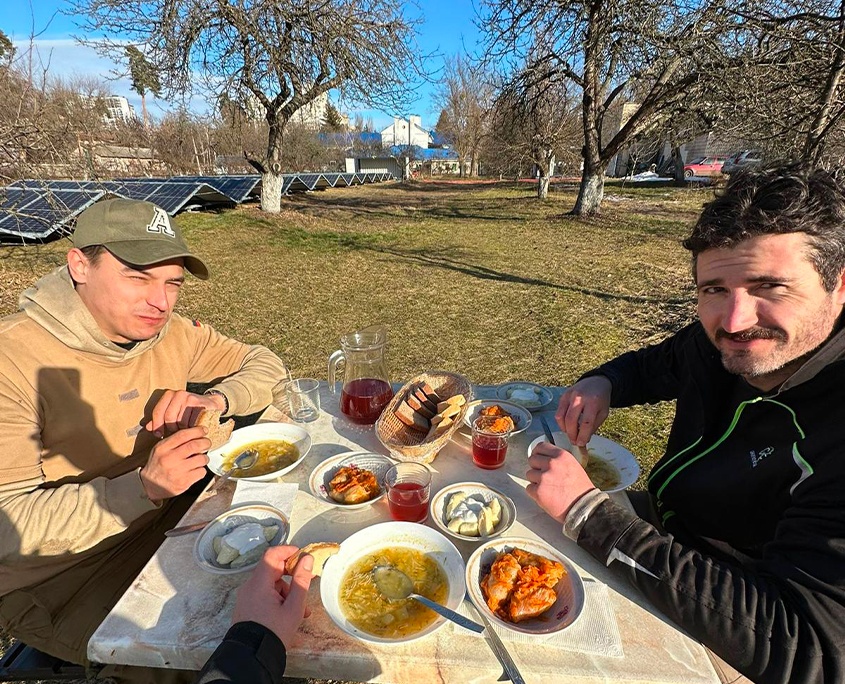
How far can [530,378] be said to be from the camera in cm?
501

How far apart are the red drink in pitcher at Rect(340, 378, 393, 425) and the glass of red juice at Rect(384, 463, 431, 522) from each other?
0.53m

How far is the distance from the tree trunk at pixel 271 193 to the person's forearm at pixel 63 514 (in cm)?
1413

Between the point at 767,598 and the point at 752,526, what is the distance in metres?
0.48

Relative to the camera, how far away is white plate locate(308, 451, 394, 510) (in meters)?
1.57

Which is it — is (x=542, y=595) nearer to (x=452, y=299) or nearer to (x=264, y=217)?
(x=452, y=299)

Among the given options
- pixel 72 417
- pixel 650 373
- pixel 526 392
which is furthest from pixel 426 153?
pixel 72 417

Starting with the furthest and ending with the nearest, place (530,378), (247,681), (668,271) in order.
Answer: (668,271) < (530,378) < (247,681)

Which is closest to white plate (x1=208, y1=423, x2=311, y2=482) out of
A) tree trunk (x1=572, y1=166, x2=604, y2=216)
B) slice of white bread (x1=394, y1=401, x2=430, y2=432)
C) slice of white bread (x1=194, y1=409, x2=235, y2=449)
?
slice of white bread (x1=194, y1=409, x2=235, y2=449)

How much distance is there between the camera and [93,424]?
1.78 meters

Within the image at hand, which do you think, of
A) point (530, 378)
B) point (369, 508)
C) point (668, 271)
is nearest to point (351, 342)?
point (369, 508)

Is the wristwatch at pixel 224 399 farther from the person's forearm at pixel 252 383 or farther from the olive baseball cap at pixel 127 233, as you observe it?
the olive baseball cap at pixel 127 233

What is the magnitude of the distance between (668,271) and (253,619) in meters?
10.0

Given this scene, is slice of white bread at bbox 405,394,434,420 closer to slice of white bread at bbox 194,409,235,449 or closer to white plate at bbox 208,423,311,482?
white plate at bbox 208,423,311,482

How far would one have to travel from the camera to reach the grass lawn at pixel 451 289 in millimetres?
5555
